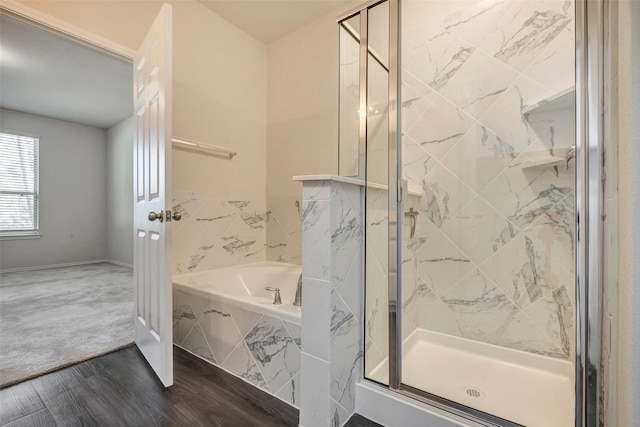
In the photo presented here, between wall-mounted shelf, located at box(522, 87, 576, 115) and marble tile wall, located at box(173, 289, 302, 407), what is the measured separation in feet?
5.66

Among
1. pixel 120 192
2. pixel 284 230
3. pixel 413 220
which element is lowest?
pixel 284 230

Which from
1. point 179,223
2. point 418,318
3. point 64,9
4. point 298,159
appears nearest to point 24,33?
point 64,9

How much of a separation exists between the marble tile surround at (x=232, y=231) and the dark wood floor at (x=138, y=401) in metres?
0.76

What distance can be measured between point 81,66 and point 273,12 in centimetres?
262

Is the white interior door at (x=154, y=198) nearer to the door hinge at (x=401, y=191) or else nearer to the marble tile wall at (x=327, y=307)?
the marble tile wall at (x=327, y=307)

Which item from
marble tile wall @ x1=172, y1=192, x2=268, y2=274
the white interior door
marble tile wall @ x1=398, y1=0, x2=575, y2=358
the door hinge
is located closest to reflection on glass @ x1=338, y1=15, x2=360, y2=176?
the door hinge

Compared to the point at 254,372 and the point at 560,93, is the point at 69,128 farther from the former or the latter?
the point at 560,93

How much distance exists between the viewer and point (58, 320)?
94.4 inches

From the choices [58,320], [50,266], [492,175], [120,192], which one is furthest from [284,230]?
[50,266]

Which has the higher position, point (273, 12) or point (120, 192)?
point (273, 12)

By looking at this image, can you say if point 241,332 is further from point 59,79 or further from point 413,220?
point 59,79

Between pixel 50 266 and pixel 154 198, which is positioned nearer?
pixel 154 198

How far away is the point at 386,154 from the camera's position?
1.34 metres

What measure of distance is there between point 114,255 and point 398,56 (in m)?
6.05
